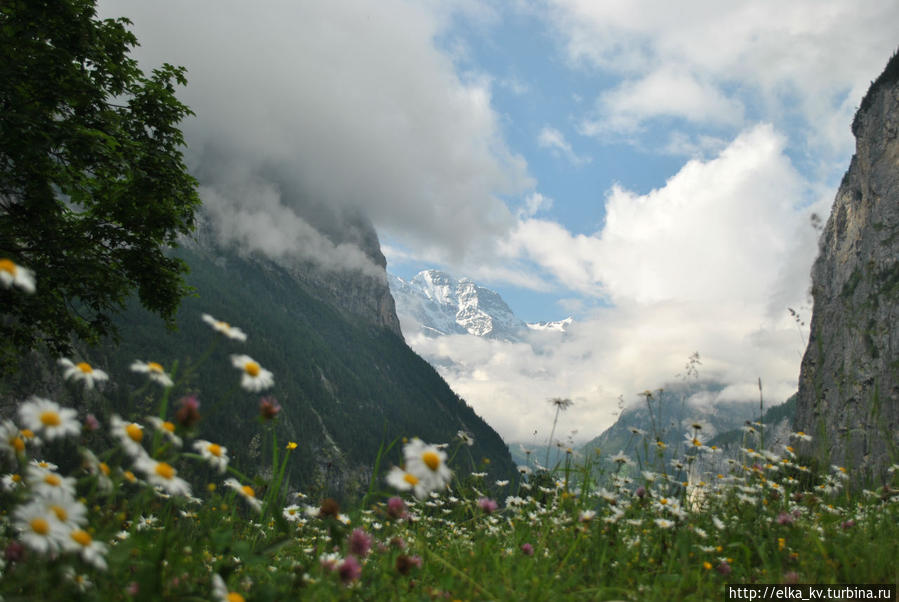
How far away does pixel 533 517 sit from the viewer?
588cm

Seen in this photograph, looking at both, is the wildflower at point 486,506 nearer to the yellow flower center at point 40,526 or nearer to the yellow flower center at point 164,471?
the yellow flower center at point 164,471

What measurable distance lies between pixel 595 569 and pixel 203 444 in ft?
10.3

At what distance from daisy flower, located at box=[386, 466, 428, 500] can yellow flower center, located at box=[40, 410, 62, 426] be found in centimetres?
164

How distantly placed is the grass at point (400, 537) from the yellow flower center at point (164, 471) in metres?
0.02

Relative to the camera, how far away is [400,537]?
4.71 meters

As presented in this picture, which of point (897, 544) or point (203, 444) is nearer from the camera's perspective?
point (203, 444)

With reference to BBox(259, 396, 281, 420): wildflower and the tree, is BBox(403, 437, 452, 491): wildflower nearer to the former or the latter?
BBox(259, 396, 281, 420): wildflower

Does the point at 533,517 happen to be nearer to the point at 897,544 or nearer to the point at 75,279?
the point at 897,544

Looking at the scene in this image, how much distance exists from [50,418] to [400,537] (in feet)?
10.5

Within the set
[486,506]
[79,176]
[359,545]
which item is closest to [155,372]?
[359,545]

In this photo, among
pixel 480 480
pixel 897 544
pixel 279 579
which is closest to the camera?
pixel 279 579

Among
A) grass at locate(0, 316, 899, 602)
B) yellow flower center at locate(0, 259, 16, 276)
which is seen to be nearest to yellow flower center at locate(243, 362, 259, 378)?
grass at locate(0, 316, 899, 602)

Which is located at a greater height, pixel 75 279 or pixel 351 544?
pixel 75 279

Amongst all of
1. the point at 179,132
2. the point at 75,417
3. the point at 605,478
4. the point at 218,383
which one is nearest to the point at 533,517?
the point at 605,478
